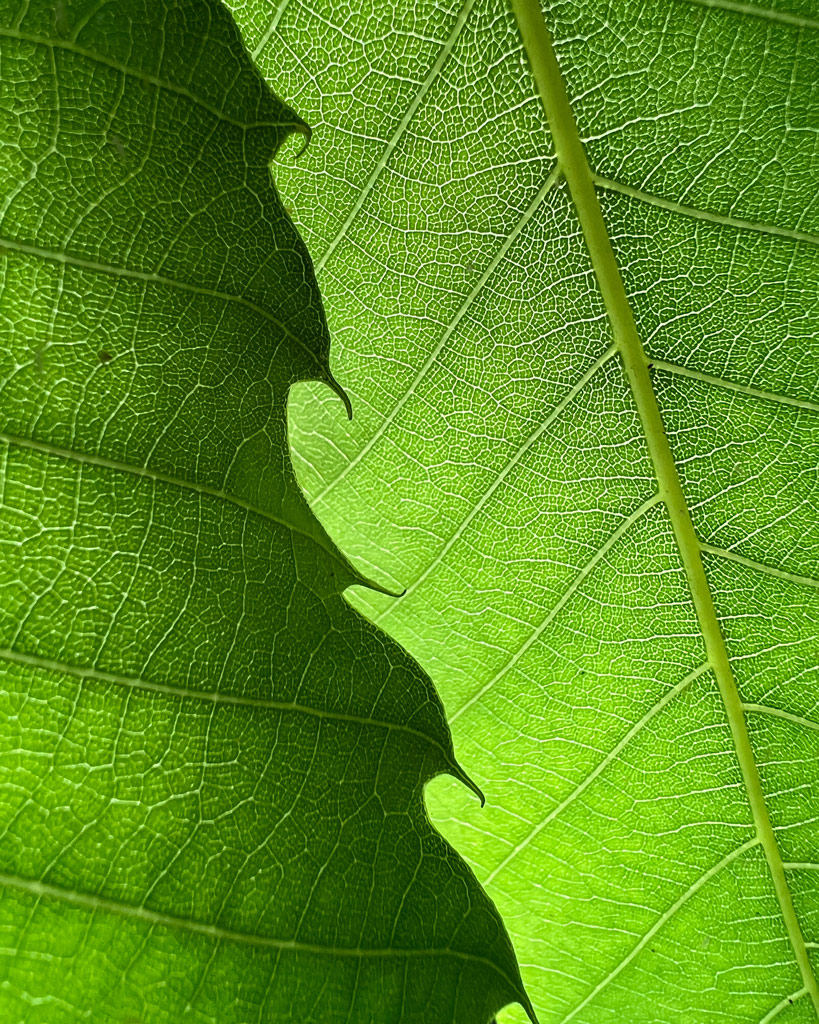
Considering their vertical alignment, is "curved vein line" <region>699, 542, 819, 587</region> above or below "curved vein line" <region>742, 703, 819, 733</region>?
above

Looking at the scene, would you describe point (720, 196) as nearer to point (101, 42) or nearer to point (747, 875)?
point (101, 42)

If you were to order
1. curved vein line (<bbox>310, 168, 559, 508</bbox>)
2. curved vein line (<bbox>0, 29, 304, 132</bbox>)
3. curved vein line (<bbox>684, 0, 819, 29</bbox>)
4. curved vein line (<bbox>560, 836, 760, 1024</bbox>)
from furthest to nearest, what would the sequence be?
curved vein line (<bbox>560, 836, 760, 1024</bbox>)
curved vein line (<bbox>310, 168, 559, 508</bbox>)
curved vein line (<bbox>684, 0, 819, 29</bbox>)
curved vein line (<bbox>0, 29, 304, 132</bbox>)

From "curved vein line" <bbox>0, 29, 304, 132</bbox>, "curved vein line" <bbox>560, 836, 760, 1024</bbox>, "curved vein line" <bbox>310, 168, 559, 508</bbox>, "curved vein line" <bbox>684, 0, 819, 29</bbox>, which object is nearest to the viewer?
"curved vein line" <bbox>0, 29, 304, 132</bbox>

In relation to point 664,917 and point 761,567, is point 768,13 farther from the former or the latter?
A: point 664,917

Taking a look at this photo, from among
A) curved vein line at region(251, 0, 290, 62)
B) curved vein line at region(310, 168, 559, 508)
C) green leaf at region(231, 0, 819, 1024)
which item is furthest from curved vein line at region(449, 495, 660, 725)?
curved vein line at region(251, 0, 290, 62)

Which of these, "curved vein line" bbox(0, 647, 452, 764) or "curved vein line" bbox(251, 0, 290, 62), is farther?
"curved vein line" bbox(251, 0, 290, 62)

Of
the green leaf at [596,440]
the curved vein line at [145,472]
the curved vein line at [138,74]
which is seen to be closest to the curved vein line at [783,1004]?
the green leaf at [596,440]

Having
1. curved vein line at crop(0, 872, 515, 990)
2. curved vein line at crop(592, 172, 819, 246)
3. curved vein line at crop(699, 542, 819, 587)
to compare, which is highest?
curved vein line at crop(592, 172, 819, 246)

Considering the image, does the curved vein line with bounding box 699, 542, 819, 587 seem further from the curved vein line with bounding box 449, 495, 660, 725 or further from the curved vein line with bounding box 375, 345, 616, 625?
the curved vein line with bounding box 375, 345, 616, 625
